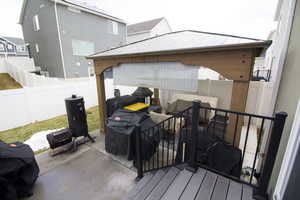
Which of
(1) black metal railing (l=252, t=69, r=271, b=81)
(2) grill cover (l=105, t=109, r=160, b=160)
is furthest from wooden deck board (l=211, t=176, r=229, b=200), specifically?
(1) black metal railing (l=252, t=69, r=271, b=81)

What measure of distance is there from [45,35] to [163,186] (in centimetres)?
1257

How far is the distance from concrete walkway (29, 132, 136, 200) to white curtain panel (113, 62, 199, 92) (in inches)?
78.0

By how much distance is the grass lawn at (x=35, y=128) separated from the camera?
4.12 meters

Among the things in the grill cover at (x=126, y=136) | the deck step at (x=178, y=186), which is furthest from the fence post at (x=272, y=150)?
the grill cover at (x=126, y=136)

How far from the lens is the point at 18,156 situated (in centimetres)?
212

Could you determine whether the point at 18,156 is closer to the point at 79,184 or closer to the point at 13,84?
the point at 79,184

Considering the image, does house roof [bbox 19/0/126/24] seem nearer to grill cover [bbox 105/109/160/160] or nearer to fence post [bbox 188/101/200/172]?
grill cover [bbox 105/109/160/160]

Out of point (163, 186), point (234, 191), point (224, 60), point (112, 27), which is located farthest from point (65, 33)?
point (234, 191)

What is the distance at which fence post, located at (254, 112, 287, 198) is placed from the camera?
140 cm

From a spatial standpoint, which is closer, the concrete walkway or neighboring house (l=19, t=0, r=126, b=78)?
the concrete walkway

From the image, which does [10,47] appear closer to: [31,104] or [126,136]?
[31,104]

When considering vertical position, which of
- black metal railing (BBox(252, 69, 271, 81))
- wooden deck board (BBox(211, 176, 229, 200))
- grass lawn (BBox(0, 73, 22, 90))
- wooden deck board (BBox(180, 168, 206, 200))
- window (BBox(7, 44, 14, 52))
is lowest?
wooden deck board (BBox(180, 168, 206, 200))

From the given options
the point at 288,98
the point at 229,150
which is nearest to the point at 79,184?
the point at 229,150

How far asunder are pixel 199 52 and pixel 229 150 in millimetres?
1718
